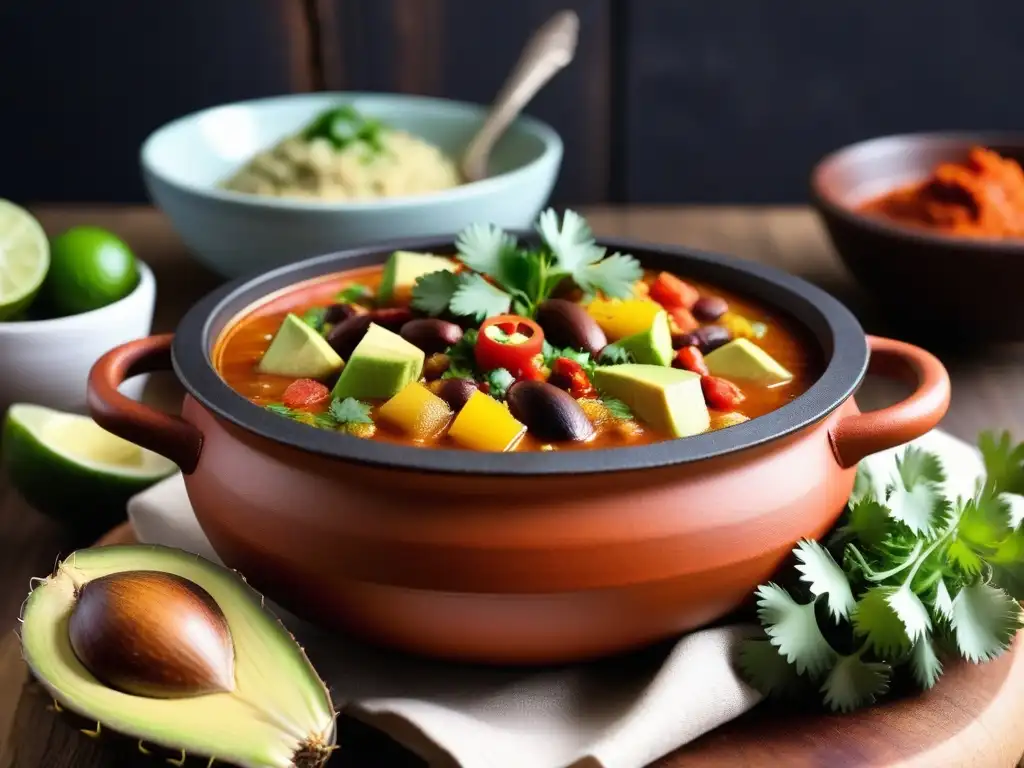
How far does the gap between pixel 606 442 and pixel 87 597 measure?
2.18 ft

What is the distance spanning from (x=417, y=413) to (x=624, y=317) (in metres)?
0.42

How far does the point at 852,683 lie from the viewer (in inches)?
60.1

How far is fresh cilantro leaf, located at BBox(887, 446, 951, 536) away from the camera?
5.48 ft

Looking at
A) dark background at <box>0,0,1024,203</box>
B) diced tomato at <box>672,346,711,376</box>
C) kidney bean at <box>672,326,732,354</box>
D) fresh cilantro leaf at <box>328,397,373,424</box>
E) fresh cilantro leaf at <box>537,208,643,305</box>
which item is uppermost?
fresh cilantro leaf at <box>537,208,643,305</box>

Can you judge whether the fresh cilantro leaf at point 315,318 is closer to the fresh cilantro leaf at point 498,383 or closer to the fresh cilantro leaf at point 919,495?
the fresh cilantro leaf at point 498,383

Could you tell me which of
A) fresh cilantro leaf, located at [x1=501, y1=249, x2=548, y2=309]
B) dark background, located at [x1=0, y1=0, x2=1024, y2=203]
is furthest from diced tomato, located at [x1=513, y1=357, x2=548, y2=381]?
dark background, located at [x1=0, y1=0, x2=1024, y2=203]

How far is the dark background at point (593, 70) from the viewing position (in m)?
Result: 4.95

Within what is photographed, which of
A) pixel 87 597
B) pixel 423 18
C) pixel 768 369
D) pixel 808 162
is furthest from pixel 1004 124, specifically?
pixel 87 597

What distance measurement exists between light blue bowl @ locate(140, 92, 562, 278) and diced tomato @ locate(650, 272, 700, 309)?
703 millimetres

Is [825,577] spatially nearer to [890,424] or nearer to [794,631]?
[794,631]

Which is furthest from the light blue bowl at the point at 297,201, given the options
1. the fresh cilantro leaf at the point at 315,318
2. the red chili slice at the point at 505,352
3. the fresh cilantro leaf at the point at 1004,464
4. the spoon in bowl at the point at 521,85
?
the fresh cilantro leaf at the point at 1004,464

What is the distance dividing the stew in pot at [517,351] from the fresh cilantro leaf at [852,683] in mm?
342

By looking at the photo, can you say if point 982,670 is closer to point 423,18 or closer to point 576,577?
point 576,577

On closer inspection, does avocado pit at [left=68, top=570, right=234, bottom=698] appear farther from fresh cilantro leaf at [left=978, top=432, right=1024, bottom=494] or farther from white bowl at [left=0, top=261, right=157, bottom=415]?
fresh cilantro leaf at [left=978, top=432, right=1024, bottom=494]
